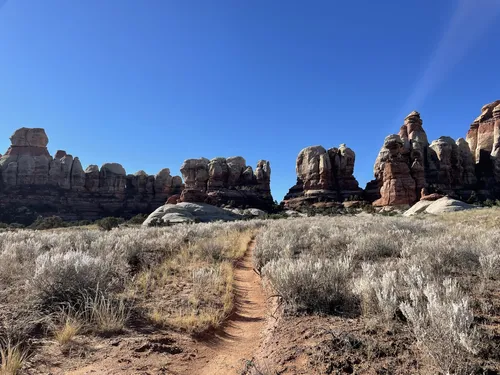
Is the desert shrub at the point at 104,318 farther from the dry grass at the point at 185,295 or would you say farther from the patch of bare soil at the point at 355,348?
the patch of bare soil at the point at 355,348

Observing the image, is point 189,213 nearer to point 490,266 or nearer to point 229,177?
point 229,177

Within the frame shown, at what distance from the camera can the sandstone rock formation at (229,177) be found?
259 ft

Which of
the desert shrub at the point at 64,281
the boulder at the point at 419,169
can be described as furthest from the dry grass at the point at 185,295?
the boulder at the point at 419,169

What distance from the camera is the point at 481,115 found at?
88.8m

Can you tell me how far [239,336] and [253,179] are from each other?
8009cm

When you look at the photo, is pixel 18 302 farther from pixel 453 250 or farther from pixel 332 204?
pixel 332 204

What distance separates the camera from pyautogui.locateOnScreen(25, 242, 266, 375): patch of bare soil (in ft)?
9.95

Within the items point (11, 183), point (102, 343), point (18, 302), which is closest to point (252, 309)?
point (102, 343)

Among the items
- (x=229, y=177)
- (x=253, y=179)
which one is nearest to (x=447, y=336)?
(x=229, y=177)

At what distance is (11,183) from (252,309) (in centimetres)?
9993

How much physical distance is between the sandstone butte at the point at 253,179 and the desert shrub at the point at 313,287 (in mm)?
53011

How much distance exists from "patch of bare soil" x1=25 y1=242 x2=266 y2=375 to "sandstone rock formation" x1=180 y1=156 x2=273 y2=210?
2803 inches

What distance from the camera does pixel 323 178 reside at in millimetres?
72250

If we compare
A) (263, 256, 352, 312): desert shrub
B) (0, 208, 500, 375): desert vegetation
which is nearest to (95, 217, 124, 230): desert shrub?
(0, 208, 500, 375): desert vegetation
